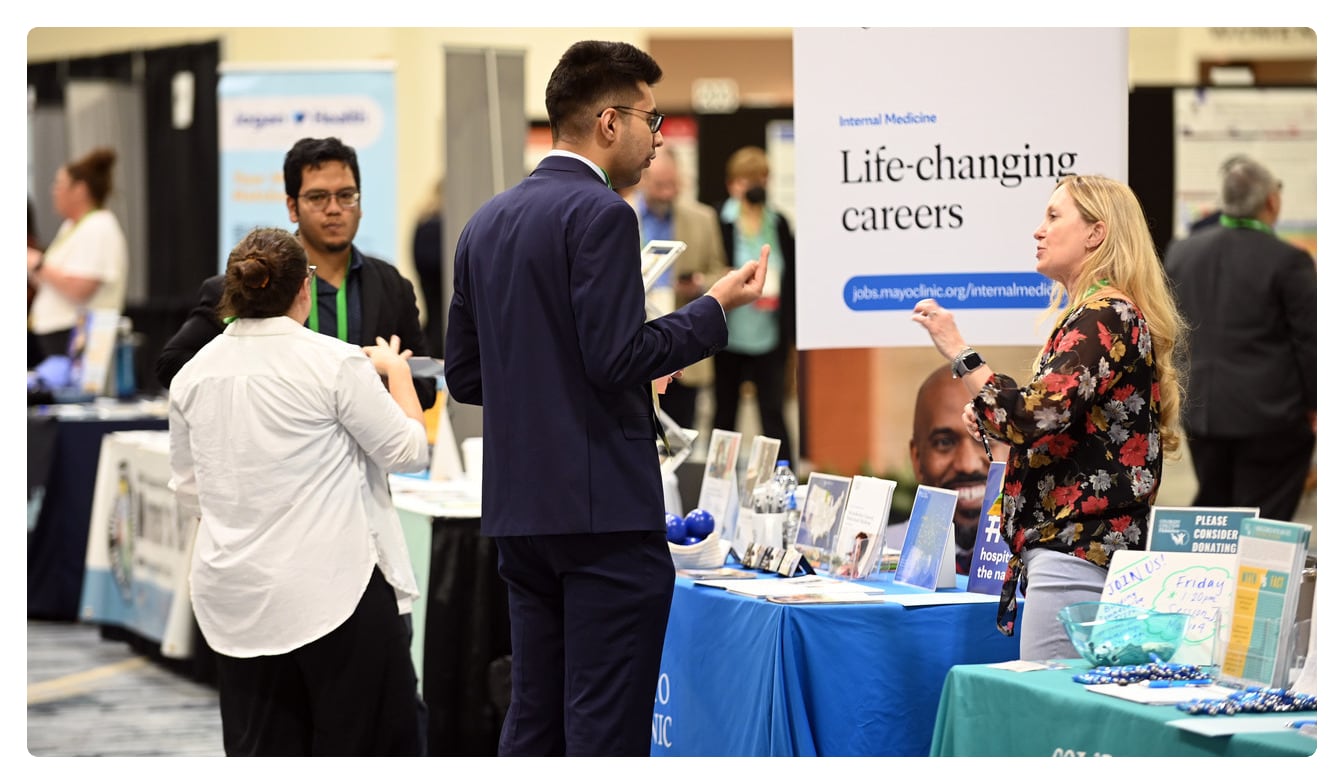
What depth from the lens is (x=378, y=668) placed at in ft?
11.0

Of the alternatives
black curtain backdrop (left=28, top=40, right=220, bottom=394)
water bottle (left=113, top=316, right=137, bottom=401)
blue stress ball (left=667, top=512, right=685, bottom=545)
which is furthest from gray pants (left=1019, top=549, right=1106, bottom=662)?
black curtain backdrop (left=28, top=40, right=220, bottom=394)

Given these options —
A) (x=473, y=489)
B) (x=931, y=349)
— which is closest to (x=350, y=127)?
(x=473, y=489)

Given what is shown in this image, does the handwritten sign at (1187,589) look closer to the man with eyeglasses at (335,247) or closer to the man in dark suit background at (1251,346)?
the man with eyeglasses at (335,247)

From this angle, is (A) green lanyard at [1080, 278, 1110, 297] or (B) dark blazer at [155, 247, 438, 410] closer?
(A) green lanyard at [1080, 278, 1110, 297]

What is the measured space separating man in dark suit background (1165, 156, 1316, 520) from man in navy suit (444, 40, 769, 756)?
431 centimetres

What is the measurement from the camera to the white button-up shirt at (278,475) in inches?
127

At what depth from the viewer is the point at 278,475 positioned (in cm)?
323

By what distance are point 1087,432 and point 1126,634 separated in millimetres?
428

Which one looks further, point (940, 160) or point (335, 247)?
point (940, 160)

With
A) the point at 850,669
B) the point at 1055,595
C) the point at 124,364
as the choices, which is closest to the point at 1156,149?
the point at 124,364

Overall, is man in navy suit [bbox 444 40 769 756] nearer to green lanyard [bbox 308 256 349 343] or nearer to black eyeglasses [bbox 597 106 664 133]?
black eyeglasses [bbox 597 106 664 133]

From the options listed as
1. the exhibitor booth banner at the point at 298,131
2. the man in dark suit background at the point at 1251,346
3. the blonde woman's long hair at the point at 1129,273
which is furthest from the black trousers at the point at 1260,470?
the blonde woman's long hair at the point at 1129,273

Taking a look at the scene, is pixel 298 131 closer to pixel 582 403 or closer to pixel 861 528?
pixel 861 528

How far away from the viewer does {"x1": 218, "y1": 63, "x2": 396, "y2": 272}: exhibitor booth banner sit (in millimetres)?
7324
